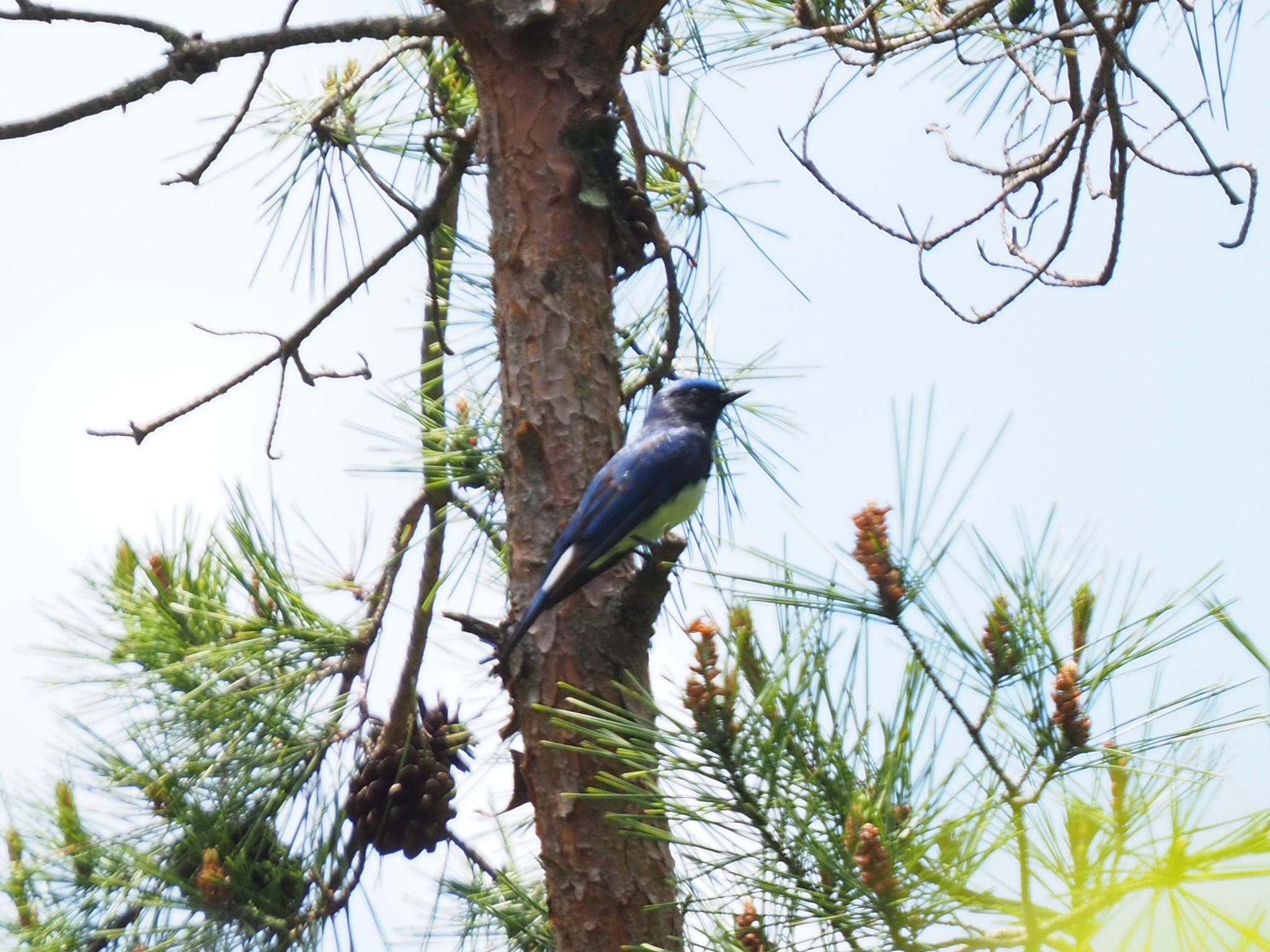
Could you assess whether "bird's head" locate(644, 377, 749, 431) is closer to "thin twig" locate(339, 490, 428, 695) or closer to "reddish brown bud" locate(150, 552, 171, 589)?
"thin twig" locate(339, 490, 428, 695)

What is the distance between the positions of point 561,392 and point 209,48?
1084mm

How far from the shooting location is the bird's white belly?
2.65 metres

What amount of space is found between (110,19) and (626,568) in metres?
1.57

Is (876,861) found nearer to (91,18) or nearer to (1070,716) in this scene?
(1070,716)

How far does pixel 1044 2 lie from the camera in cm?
315

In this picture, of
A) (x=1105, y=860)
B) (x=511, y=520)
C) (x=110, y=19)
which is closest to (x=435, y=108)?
(x=110, y=19)

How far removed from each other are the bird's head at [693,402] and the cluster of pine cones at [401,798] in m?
1.06

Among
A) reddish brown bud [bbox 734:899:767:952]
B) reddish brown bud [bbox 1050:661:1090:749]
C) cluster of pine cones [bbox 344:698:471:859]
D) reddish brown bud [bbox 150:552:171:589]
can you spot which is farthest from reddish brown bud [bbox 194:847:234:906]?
reddish brown bud [bbox 1050:661:1090:749]

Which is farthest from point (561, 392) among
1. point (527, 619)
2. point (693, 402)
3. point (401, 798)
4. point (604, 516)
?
point (401, 798)

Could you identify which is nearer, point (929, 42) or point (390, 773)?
point (929, 42)

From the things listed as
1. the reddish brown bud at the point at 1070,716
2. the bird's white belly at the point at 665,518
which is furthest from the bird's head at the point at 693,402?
the reddish brown bud at the point at 1070,716

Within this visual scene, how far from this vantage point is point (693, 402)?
336 cm

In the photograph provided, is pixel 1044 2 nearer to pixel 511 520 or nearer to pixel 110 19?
pixel 511 520

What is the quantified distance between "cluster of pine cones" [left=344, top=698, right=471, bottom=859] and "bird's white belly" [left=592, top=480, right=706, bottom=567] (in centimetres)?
66
